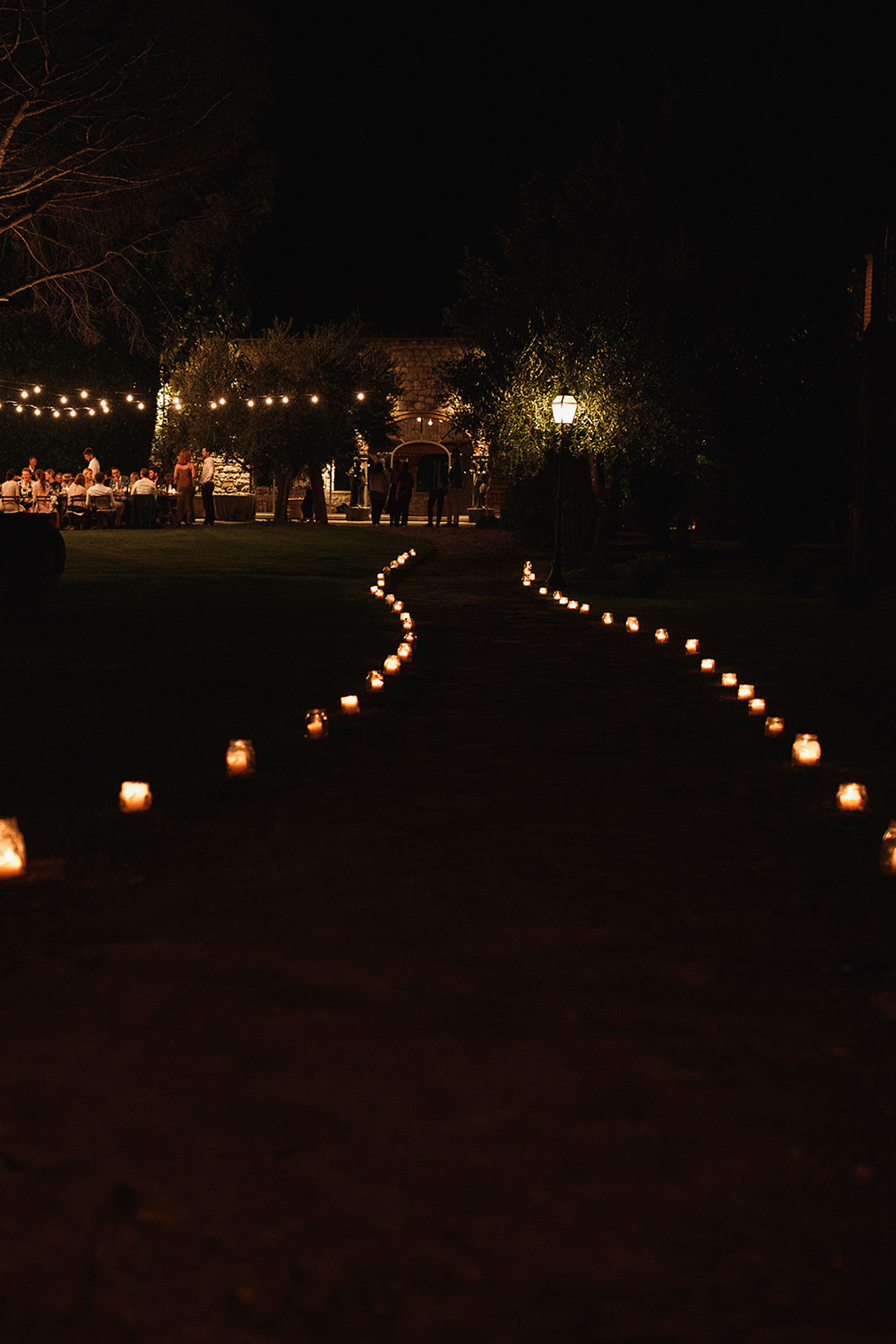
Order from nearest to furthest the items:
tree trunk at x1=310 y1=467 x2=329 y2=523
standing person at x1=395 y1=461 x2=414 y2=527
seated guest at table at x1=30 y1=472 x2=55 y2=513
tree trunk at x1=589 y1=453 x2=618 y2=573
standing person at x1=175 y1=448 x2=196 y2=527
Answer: tree trunk at x1=589 y1=453 x2=618 y2=573
seated guest at table at x1=30 y1=472 x2=55 y2=513
standing person at x1=175 y1=448 x2=196 y2=527
standing person at x1=395 y1=461 x2=414 y2=527
tree trunk at x1=310 y1=467 x2=329 y2=523

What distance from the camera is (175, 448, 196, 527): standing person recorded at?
3547 centimetres

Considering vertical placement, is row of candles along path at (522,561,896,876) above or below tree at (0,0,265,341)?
below

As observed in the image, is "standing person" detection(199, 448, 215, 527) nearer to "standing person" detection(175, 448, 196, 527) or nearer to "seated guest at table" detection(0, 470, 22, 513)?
"standing person" detection(175, 448, 196, 527)

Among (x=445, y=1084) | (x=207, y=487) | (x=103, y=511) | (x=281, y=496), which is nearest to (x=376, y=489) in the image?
(x=281, y=496)

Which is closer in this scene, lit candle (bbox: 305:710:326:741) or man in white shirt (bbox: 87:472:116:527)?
lit candle (bbox: 305:710:326:741)

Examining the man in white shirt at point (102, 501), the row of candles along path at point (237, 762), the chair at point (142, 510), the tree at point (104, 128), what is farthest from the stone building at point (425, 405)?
the row of candles along path at point (237, 762)

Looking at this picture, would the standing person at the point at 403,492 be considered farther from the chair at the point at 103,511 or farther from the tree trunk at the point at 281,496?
the chair at the point at 103,511

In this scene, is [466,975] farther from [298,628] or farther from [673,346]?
[673,346]

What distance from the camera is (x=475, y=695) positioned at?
382 inches

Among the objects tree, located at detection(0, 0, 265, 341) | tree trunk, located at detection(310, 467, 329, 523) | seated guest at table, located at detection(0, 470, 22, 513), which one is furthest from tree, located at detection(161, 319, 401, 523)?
tree, located at detection(0, 0, 265, 341)

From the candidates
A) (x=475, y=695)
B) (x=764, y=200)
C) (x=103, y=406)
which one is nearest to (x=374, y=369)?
(x=103, y=406)

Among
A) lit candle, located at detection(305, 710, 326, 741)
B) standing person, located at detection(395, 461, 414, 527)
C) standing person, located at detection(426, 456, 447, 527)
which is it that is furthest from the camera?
standing person, located at detection(426, 456, 447, 527)

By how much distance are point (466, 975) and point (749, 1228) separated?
5.06 feet

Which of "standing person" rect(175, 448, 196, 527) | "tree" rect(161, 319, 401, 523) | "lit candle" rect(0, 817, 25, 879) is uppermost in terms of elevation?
"tree" rect(161, 319, 401, 523)
